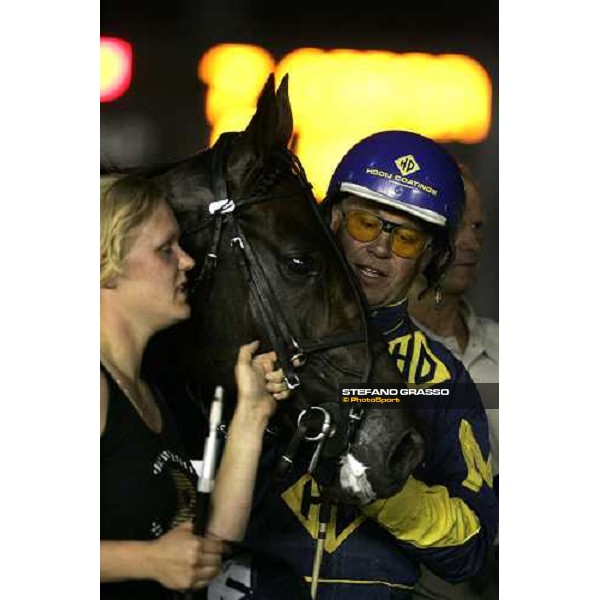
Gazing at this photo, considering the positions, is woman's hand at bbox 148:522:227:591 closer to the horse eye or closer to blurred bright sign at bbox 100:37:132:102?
the horse eye

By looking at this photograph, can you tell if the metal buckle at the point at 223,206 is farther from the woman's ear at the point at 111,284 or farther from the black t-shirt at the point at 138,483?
the black t-shirt at the point at 138,483

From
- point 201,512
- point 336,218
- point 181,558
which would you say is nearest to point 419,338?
point 336,218

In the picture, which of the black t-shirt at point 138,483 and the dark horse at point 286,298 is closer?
the black t-shirt at point 138,483

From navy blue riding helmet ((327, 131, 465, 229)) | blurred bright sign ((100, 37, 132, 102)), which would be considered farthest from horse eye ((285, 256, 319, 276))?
blurred bright sign ((100, 37, 132, 102))

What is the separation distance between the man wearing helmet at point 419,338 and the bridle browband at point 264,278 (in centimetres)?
14

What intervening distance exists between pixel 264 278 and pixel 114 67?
2.11 ft

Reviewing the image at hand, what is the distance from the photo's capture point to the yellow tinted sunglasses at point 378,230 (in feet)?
9.29

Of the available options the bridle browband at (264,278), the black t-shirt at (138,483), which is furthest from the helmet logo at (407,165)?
the black t-shirt at (138,483)

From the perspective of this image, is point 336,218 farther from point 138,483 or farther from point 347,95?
point 138,483

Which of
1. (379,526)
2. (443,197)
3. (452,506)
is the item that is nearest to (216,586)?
(379,526)

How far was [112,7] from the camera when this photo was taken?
2861 millimetres

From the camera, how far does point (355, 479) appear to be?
2.71 meters

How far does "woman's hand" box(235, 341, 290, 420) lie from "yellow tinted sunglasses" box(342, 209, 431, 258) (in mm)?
370
